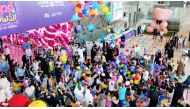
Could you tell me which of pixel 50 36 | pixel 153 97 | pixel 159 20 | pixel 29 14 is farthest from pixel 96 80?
pixel 50 36

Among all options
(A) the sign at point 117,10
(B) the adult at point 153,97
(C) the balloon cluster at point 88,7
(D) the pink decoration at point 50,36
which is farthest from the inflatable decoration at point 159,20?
(A) the sign at point 117,10

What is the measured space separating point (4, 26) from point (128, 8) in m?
13.5

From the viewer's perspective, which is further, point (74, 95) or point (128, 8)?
point (128, 8)

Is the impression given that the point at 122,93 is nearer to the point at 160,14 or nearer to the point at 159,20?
the point at 159,20

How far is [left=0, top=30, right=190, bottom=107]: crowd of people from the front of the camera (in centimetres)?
681

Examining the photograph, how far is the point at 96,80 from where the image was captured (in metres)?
8.02

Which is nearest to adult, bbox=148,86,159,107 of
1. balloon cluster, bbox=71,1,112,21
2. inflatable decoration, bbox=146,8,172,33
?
inflatable decoration, bbox=146,8,172,33

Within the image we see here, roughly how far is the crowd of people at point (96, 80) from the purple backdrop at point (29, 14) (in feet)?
4.38

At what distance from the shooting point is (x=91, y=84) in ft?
26.5

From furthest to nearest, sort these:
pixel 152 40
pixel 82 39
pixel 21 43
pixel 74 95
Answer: pixel 152 40 < pixel 82 39 < pixel 21 43 < pixel 74 95

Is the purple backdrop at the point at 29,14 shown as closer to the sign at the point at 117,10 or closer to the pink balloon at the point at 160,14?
the pink balloon at the point at 160,14

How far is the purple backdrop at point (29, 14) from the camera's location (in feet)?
27.8

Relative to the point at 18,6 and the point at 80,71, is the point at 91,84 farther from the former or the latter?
the point at 18,6

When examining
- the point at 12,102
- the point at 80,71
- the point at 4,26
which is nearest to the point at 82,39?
the point at 80,71
